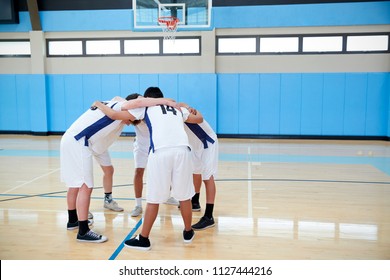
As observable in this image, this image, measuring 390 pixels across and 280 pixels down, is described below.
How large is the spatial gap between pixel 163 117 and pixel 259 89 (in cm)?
862

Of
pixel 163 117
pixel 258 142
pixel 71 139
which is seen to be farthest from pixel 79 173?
pixel 258 142

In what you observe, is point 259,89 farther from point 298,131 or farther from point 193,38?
point 193,38

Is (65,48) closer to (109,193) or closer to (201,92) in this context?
(201,92)

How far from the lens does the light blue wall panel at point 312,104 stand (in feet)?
37.1

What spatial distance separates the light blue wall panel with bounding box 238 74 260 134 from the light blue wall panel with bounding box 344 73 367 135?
2.63m

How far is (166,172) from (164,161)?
104 millimetres

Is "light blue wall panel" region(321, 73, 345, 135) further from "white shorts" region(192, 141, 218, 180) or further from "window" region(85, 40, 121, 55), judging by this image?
"white shorts" region(192, 141, 218, 180)

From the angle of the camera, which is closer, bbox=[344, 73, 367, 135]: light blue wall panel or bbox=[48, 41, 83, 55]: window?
bbox=[344, 73, 367, 135]: light blue wall panel

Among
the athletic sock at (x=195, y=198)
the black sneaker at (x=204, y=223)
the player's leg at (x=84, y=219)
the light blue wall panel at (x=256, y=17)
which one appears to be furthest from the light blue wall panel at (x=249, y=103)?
the player's leg at (x=84, y=219)

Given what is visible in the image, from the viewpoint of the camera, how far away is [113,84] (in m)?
12.1

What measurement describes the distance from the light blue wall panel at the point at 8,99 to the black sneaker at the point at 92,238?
10.1m

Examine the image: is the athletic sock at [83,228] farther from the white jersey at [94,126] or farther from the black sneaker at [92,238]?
the white jersey at [94,126]

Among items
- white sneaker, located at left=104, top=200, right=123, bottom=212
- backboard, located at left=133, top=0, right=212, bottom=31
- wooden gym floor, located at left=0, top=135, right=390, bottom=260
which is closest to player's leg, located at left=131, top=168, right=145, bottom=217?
wooden gym floor, located at left=0, top=135, right=390, bottom=260

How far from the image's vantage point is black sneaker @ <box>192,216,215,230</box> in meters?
3.98
